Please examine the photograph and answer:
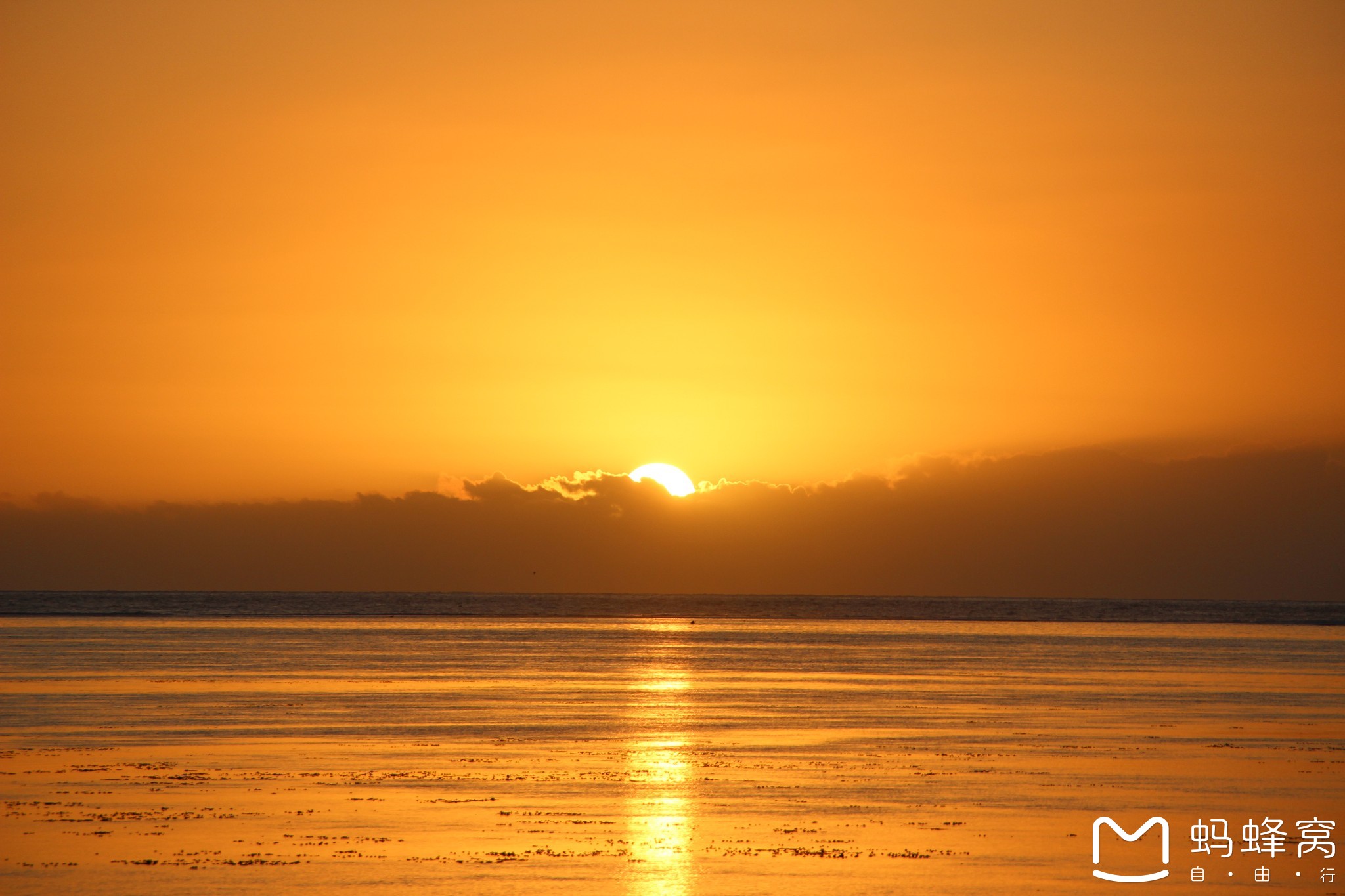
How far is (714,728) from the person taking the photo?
36219 mm

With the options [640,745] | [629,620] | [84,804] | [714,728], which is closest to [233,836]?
[84,804]

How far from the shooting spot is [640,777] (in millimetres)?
27375

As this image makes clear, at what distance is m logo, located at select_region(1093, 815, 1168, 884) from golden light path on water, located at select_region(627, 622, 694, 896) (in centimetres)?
611

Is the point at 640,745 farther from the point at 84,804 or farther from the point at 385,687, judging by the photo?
the point at 385,687

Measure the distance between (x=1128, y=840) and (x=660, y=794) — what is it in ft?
27.5

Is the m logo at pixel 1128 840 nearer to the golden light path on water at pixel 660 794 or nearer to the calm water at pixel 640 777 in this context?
the calm water at pixel 640 777

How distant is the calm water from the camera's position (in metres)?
19.3

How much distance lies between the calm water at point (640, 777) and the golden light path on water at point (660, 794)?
0.31ft

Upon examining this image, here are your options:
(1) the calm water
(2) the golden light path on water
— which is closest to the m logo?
(1) the calm water

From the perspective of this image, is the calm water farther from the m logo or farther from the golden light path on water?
the m logo

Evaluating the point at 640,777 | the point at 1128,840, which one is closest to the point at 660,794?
the point at 640,777

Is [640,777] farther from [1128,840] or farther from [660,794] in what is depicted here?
[1128,840]

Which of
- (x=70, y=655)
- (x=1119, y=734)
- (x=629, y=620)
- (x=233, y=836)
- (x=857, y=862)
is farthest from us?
(x=629, y=620)

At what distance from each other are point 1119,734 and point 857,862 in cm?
1785
